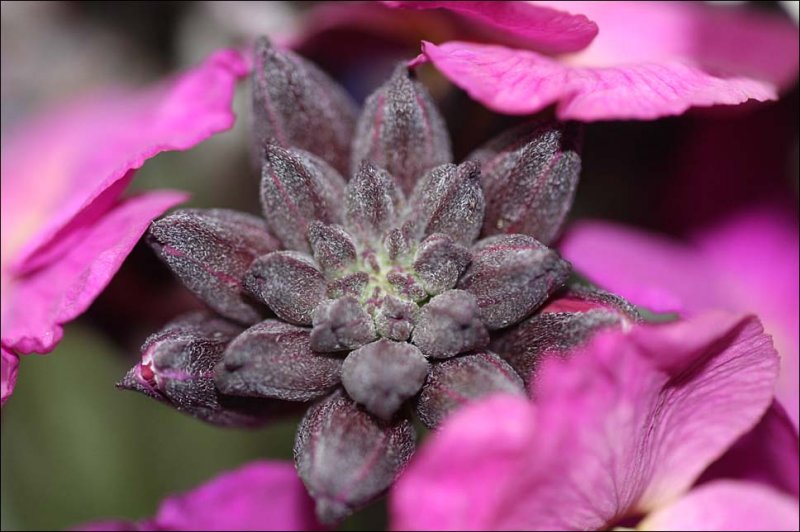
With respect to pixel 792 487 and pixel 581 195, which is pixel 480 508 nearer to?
pixel 792 487

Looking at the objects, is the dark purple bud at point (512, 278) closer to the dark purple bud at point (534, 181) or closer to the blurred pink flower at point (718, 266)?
the dark purple bud at point (534, 181)

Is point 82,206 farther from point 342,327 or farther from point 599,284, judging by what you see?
point 599,284

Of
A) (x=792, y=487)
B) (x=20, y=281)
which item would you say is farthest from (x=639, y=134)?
(x=20, y=281)

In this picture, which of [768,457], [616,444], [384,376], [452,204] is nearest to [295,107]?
[452,204]

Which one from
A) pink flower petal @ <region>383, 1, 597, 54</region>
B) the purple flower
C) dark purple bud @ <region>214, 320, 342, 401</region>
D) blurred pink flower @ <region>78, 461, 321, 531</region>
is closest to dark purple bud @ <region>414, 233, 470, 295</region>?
the purple flower

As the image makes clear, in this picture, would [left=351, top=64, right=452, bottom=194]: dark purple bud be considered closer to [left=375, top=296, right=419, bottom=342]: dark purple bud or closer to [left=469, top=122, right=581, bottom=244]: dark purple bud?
[left=469, top=122, right=581, bottom=244]: dark purple bud
